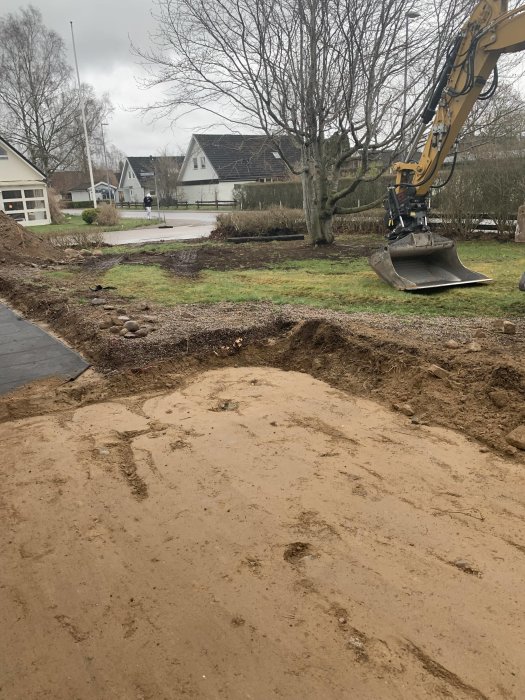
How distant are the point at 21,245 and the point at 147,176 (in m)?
54.4

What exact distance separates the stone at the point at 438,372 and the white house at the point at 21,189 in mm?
33558

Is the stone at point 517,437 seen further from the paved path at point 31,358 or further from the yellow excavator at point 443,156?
the yellow excavator at point 443,156

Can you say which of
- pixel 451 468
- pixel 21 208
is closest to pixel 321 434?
pixel 451 468

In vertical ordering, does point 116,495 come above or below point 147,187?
below

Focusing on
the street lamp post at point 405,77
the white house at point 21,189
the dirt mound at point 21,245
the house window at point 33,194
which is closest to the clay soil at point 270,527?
the street lamp post at point 405,77

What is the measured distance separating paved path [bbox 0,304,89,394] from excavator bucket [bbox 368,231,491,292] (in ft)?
18.5

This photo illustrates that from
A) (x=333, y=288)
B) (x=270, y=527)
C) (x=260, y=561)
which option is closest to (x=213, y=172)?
(x=333, y=288)

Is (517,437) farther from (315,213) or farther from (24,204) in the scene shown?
(24,204)

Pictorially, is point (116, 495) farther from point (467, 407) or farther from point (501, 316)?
point (501, 316)

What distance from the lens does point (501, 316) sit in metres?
7.58

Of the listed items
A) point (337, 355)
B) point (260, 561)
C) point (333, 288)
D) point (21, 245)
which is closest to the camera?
point (260, 561)

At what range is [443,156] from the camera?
32.6ft

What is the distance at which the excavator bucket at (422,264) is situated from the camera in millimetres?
9531

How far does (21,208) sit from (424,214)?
32362mm
